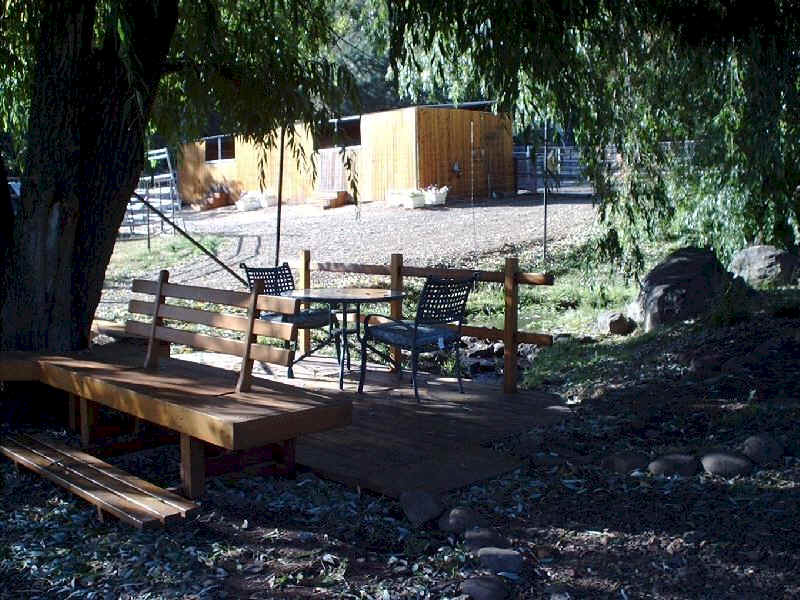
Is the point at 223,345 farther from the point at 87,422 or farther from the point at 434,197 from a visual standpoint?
the point at 434,197

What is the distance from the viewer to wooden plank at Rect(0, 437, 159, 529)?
440 cm

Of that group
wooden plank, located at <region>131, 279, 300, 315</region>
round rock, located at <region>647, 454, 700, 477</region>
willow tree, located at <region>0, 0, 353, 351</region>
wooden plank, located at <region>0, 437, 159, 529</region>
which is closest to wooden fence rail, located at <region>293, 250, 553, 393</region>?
round rock, located at <region>647, 454, 700, 477</region>

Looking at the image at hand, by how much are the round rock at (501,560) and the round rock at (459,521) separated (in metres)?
0.39

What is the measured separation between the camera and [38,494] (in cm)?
535

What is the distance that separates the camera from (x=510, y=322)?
24.9 feet

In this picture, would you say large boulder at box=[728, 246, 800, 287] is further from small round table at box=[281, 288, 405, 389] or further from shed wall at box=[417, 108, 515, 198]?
shed wall at box=[417, 108, 515, 198]

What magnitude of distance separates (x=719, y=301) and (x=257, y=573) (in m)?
6.39

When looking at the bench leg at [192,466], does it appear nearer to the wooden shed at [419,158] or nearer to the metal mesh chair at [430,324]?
the metal mesh chair at [430,324]

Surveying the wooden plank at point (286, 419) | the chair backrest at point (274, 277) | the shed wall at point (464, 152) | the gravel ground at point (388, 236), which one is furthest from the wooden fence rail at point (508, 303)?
the shed wall at point (464, 152)

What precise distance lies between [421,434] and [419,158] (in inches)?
768

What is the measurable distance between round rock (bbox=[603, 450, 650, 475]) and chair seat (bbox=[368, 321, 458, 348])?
1.97 m

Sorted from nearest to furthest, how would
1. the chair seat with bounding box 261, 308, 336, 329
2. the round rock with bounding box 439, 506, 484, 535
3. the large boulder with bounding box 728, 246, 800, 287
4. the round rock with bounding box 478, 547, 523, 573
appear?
the round rock with bounding box 478, 547, 523, 573, the round rock with bounding box 439, 506, 484, 535, the chair seat with bounding box 261, 308, 336, 329, the large boulder with bounding box 728, 246, 800, 287

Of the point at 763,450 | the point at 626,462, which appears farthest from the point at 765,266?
the point at 626,462

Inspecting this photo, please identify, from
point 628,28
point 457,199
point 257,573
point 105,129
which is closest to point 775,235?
point 628,28
